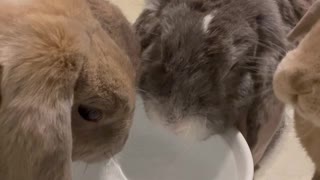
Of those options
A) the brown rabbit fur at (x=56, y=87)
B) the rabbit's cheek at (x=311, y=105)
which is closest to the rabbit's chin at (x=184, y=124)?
the brown rabbit fur at (x=56, y=87)

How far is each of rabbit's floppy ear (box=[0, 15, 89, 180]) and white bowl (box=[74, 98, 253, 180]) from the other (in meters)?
0.43

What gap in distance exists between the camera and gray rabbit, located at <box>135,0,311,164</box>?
1.38 metres

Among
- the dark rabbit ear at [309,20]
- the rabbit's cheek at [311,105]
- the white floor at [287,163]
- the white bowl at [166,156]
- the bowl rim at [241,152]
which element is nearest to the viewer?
the rabbit's cheek at [311,105]

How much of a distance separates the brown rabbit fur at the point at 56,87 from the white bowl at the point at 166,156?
0.99 ft

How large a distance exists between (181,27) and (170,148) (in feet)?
1.05

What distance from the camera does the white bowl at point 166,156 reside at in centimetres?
147

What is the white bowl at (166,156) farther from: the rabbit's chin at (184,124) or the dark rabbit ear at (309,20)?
the dark rabbit ear at (309,20)

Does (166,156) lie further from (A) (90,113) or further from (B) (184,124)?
(A) (90,113)

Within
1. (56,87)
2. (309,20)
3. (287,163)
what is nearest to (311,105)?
(309,20)

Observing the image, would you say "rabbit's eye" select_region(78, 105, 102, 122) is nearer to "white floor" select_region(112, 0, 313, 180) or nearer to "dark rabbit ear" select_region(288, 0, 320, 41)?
"dark rabbit ear" select_region(288, 0, 320, 41)

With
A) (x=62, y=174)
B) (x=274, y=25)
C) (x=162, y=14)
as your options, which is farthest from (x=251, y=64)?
(x=62, y=174)

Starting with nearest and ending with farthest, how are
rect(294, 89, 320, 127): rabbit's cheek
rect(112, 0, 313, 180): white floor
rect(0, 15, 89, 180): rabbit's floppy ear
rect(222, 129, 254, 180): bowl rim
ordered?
rect(0, 15, 89, 180): rabbit's floppy ear
rect(294, 89, 320, 127): rabbit's cheek
rect(222, 129, 254, 180): bowl rim
rect(112, 0, 313, 180): white floor

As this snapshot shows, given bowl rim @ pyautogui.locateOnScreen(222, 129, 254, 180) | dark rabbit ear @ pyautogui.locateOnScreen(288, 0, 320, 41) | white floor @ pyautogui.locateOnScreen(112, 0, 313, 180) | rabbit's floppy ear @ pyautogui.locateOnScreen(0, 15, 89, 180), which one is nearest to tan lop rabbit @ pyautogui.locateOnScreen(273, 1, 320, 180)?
dark rabbit ear @ pyautogui.locateOnScreen(288, 0, 320, 41)

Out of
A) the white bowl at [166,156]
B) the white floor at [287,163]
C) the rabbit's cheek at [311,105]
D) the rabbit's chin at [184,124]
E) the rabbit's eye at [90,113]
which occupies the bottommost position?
the white floor at [287,163]
